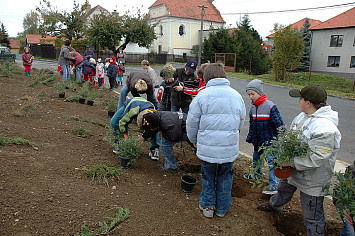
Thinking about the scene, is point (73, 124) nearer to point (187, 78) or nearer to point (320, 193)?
point (187, 78)

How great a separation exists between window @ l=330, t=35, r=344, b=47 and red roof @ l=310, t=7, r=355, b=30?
1.31m

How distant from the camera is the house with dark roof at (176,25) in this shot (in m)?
51.5

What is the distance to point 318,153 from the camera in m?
2.62

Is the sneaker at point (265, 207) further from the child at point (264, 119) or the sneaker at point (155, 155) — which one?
the sneaker at point (155, 155)

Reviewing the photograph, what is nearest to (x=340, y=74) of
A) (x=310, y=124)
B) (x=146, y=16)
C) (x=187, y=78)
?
(x=146, y=16)

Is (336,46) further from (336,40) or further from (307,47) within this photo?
(307,47)

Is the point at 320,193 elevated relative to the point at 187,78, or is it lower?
lower

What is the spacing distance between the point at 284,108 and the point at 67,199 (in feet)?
32.6

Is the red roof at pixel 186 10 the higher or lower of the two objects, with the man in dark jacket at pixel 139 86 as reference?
higher

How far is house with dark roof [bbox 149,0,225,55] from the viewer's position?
51531 millimetres

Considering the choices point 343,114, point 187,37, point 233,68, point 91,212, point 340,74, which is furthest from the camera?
point 187,37

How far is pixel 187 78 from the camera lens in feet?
20.0

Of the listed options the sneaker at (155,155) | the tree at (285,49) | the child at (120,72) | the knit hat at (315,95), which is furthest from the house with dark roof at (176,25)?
the knit hat at (315,95)

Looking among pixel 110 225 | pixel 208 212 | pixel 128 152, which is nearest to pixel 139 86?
pixel 128 152
